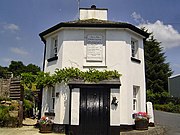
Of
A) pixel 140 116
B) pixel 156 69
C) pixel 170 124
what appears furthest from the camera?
pixel 156 69

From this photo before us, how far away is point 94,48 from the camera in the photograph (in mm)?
13938

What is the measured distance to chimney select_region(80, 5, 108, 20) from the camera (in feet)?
53.8

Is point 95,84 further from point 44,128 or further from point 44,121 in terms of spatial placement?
point 44,128

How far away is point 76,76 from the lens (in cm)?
1314

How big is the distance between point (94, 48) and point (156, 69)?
2771 centimetres

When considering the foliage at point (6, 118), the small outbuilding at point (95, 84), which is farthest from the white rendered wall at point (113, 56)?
the foliage at point (6, 118)

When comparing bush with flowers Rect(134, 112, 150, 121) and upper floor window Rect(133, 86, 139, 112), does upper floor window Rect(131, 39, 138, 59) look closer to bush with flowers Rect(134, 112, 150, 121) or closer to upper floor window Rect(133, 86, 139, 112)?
upper floor window Rect(133, 86, 139, 112)

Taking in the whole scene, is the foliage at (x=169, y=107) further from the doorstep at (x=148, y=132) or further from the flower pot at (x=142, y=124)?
the flower pot at (x=142, y=124)

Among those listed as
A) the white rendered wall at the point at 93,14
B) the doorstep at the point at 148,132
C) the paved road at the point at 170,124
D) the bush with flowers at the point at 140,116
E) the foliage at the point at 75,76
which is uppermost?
the white rendered wall at the point at 93,14

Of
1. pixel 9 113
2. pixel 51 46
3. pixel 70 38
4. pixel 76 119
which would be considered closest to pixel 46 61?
pixel 51 46

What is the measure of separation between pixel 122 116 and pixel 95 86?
7.84ft

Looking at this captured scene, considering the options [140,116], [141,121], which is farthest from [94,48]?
[141,121]

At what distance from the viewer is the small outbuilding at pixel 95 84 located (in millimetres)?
12375

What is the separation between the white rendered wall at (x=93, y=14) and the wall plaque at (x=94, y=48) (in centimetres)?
282
